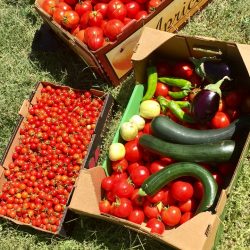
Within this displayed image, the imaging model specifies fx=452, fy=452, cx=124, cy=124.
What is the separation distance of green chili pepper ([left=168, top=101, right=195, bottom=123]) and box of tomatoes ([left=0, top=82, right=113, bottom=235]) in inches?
22.0

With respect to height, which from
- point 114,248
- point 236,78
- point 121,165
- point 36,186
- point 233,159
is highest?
point 236,78

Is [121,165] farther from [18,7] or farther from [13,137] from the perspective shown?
[18,7]

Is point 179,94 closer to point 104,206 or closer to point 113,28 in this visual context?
point 113,28

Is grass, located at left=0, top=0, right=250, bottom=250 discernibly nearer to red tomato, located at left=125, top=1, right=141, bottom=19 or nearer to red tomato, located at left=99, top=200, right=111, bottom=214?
red tomato, located at left=99, top=200, right=111, bottom=214

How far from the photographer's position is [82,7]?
11.8 feet

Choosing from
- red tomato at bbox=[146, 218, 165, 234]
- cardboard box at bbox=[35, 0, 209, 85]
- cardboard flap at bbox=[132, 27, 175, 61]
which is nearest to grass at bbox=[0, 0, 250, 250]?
cardboard box at bbox=[35, 0, 209, 85]

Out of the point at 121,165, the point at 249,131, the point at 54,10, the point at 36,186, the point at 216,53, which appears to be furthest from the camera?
the point at 54,10

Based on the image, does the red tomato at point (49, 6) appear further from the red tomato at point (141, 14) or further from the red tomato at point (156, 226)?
the red tomato at point (156, 226)

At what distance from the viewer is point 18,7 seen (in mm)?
4434

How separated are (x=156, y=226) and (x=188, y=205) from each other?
0.25m

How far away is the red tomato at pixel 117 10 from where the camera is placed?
343 centimetres

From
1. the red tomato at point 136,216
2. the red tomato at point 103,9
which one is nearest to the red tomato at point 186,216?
the red tomato at point 136,216

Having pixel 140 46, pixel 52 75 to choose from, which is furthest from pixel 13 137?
pixel 140 46

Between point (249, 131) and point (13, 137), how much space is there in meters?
1.85
